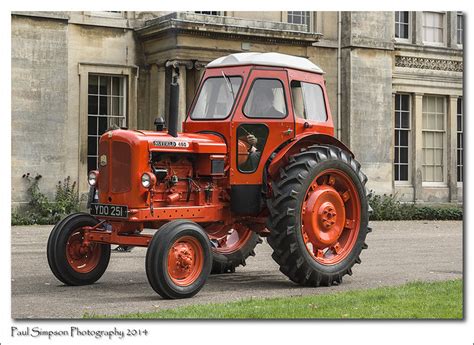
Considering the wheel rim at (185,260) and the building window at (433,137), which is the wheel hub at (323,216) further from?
the building window at (433,137)

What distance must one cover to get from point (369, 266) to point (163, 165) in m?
3.77

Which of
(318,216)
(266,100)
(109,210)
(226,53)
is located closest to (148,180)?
(109,210)

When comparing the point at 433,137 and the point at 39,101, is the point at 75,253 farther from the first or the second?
the point at 433,137

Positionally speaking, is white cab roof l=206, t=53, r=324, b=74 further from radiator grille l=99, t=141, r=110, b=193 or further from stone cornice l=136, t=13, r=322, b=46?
stone cornice l=136, t=13, r=322, b=46

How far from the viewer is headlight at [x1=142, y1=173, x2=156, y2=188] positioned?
32.1 ft

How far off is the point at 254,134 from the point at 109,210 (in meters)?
1.85

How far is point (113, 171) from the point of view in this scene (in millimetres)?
10055

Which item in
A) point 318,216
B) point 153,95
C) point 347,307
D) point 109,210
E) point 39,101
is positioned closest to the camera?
point 347,307

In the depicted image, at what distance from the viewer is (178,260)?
9.33 metres

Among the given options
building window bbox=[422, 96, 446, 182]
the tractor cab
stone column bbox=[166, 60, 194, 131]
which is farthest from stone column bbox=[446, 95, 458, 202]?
the tractor cab

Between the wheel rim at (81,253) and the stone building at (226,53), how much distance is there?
970 cm

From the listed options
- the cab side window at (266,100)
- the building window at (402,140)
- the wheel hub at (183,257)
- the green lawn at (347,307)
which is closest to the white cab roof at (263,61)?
the cab side window at (266,100)

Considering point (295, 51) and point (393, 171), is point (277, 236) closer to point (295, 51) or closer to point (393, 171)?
point (295, 51)
